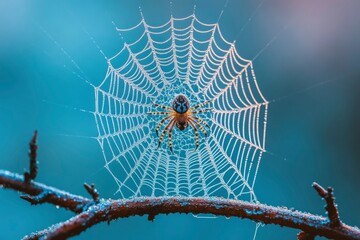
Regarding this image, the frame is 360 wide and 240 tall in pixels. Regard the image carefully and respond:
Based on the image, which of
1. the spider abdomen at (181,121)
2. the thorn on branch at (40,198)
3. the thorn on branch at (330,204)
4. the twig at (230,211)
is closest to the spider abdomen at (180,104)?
the spider abdomen at (181,121)

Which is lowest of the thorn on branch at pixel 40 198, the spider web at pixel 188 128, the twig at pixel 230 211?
the thorn on branch at pixel 40 198

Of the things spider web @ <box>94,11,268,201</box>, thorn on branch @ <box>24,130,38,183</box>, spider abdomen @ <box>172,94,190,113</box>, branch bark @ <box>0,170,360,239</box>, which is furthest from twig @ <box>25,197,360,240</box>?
spider abdomen @ <box>172,94,190,113</box>

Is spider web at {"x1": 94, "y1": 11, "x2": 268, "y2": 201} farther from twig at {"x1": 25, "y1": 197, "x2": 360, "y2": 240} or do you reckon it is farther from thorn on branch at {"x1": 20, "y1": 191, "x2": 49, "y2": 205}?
thorn on branch at {"x1": 20, "y1": 191, "x2": 49, "y2": 205}

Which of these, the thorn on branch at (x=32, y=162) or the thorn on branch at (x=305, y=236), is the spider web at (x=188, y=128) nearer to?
the thorn on branch at (x=305, y=236)

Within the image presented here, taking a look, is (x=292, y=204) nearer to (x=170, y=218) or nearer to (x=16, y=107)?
(x=170, y=218)

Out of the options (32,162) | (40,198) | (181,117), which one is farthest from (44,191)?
(181,117)

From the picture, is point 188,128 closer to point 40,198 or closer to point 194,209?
point 194,209
